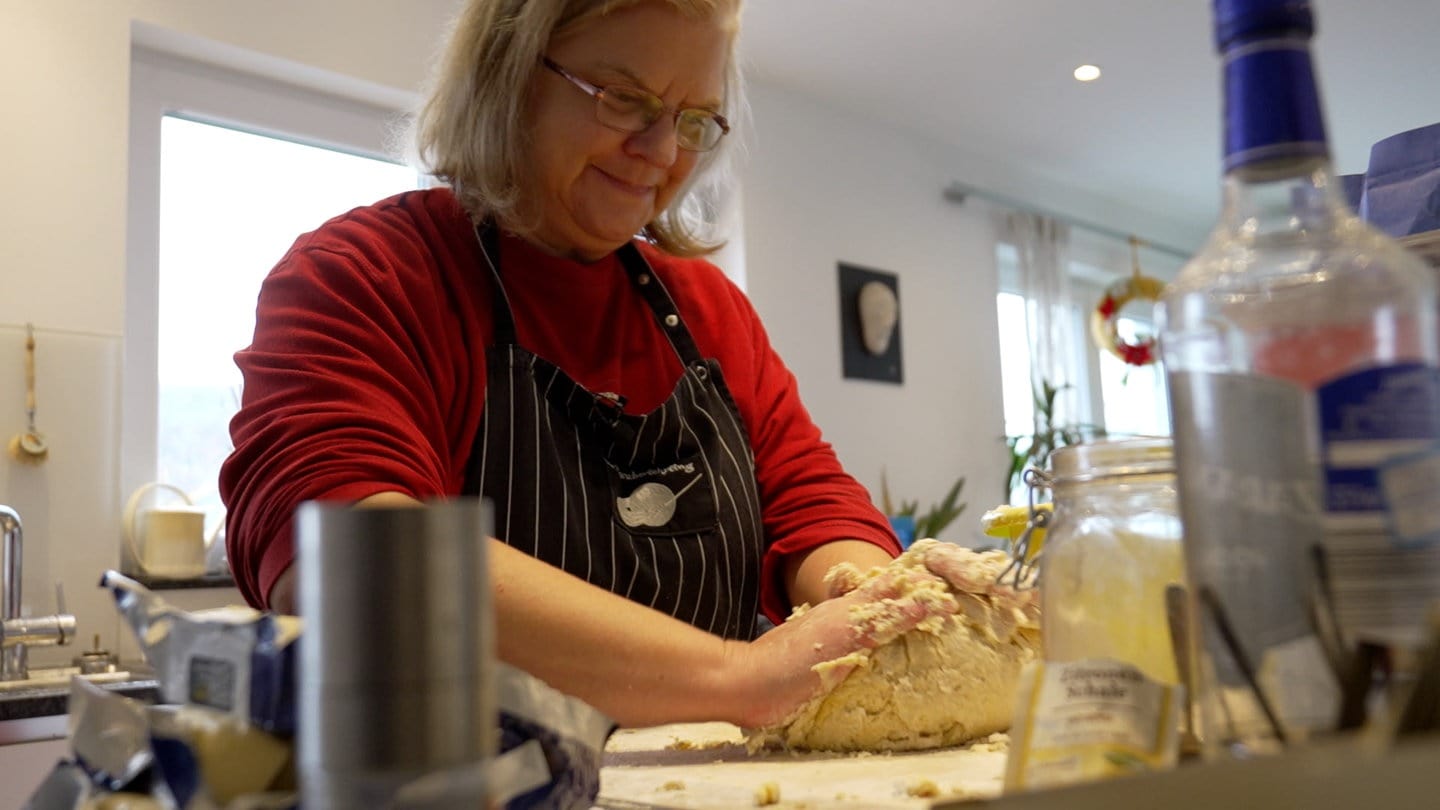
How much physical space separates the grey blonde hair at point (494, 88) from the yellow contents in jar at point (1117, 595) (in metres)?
0.75

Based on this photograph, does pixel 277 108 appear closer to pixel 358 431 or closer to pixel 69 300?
pixel 69 300

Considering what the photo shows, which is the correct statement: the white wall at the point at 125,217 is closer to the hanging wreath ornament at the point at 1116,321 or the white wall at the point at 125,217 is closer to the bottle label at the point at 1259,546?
the hanging wreath ornament at the point at 1116,321

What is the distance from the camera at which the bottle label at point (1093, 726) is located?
1.38 ft

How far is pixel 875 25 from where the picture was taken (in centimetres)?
383

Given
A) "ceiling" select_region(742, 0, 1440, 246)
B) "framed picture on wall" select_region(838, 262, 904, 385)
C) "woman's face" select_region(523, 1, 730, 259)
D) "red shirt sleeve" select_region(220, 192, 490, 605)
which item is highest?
"ceiling" select_region(742, 0, 1440, 246)

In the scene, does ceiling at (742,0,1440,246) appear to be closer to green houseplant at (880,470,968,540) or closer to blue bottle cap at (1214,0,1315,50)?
green houseplant at (880,470,968,540)

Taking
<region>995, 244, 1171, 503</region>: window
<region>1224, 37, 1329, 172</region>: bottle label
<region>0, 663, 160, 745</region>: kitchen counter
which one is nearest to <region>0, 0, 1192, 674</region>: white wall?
<region>995, 244, 1171, 503</region>: window

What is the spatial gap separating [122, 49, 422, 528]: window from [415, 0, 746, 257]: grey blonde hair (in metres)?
1.48

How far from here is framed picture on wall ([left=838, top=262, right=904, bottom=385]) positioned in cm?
442

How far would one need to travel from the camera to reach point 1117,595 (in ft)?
1.72

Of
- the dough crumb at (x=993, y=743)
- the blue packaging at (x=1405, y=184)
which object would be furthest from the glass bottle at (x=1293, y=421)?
the blue packaging at (x=1405, y=184)

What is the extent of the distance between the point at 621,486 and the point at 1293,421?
0.83 meters

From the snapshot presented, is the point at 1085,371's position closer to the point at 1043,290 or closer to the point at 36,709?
the point at 1043,290

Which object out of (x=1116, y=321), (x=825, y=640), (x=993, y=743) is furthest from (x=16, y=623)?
(x=1116, y=321)
